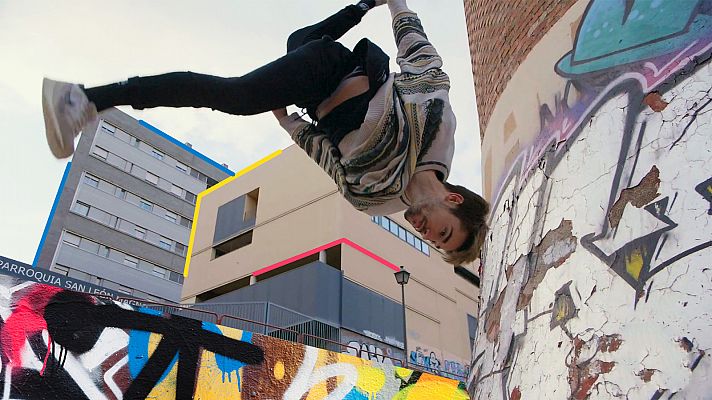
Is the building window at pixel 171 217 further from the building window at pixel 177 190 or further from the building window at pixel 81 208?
A: the building window at pixel 81 208

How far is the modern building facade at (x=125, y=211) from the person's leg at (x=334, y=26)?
1156 inches

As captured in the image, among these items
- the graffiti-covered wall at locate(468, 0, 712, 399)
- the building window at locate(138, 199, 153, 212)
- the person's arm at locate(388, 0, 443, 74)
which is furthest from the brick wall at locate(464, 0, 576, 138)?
the building window at locate(138, 199, 153, 212)

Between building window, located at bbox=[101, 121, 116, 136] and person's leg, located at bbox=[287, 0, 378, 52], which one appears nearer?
person's leg, located at bbox=[287, 0, 378, 52]

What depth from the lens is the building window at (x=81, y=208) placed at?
29956 millimetres

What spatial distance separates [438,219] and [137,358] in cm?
615

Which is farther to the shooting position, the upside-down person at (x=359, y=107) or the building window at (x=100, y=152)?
the building window at (x=100, y=152)

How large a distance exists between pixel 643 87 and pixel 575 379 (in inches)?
54.1

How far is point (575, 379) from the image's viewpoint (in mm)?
1814

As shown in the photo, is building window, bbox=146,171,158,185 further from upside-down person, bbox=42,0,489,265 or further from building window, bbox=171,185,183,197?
upside-down person, bbox=42,0,489,265

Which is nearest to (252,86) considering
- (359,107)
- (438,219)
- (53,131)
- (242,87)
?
(242,87)

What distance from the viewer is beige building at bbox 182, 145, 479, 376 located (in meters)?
19.0

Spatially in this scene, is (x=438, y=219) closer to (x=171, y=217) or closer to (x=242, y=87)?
(x=242, y=87)

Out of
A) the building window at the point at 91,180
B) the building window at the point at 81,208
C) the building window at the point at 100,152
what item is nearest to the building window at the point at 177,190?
the building window at the point at 100,152

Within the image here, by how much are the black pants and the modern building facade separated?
29543 mm
